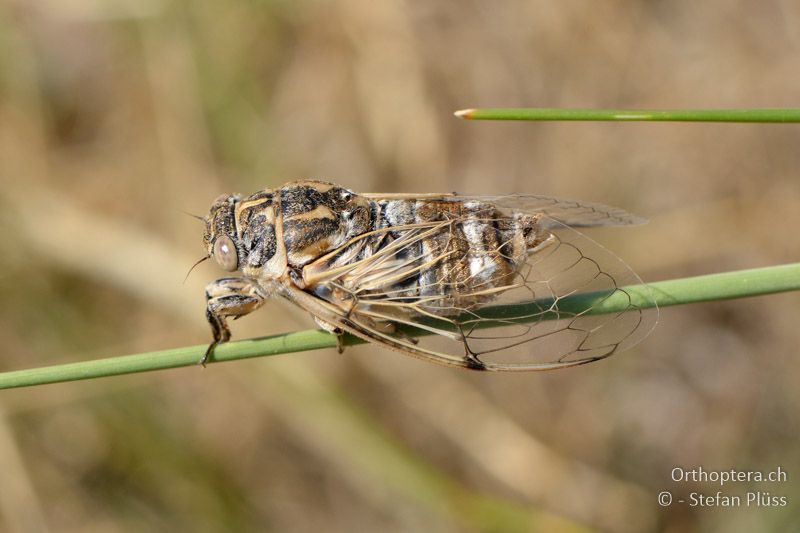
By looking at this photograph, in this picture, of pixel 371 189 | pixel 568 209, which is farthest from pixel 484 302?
pixel 371 189

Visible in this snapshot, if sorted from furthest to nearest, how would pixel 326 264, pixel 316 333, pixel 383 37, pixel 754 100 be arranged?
pixel 383 37 → pixel 754 100 → pixel 326 264 → pixel 316 333

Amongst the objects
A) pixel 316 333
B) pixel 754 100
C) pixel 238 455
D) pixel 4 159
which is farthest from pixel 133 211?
pixel 754 100

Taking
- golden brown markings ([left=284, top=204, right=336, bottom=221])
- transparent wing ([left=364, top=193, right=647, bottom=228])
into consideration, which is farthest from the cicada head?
transparent wing ([left=364, top=193, right=647, bottom=228])

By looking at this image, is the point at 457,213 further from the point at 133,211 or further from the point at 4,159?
the point at 4,159

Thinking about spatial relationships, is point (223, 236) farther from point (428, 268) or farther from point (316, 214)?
point (428, 268)

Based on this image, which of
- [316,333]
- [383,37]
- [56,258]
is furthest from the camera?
[383,37]

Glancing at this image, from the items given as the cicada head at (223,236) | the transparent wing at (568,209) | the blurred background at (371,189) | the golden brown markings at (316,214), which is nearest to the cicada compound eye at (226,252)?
the cicada head at (223,236)

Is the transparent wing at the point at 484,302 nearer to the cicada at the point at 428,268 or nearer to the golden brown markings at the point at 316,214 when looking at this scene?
the cicada at the point at 428,268

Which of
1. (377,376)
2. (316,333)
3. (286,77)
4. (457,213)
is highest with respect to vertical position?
(286,77)
